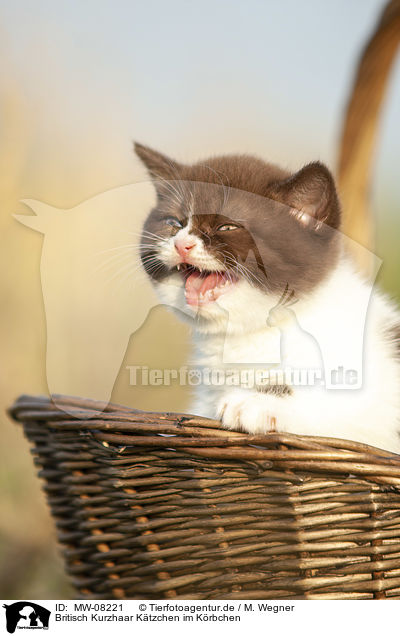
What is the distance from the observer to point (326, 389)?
31.4 inches

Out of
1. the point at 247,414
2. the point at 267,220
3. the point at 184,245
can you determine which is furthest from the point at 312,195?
the point at 247,414

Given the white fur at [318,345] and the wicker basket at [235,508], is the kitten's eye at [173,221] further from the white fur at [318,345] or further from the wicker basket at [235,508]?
the wicker basket at [235,508]

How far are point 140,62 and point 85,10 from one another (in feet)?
0.48

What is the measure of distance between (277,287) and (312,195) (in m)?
0.13

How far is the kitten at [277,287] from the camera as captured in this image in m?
0.80

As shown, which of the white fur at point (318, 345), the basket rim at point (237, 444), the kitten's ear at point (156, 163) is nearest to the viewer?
the basket rim at point (237, 444)

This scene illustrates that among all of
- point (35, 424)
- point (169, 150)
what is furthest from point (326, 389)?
point (169, 150)

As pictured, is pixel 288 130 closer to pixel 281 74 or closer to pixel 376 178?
pixel 281 74

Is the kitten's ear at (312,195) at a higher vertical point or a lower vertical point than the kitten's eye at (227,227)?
higher

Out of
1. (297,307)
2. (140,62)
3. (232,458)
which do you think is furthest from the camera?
(140,62)

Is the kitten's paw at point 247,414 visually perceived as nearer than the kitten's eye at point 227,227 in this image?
Yes

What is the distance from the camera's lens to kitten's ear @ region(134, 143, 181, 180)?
3.03 ft
